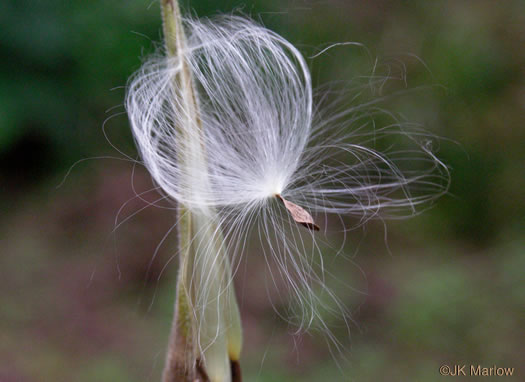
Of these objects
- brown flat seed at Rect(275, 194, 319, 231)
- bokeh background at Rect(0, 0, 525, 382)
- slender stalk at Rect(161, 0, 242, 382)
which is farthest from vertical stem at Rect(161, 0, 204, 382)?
bokeh background at Rect(0, 0, 525, 382)

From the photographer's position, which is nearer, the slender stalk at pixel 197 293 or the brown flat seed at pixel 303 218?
the brown flat seed at pixel 303 218

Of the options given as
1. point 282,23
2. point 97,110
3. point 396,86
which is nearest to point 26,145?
point 97,110

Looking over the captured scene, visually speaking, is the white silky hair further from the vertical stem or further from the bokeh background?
the bokeh background

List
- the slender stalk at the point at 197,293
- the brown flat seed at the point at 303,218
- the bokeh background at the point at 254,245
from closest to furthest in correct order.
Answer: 1. the brown flat seed at the point at 303,218
2. the slender stalk at the point at 197,293
3. the bokeh background at the point at 254,245

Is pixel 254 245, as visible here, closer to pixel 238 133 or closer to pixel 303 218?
pixel 238 133

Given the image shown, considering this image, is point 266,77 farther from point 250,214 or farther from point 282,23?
point 282,23

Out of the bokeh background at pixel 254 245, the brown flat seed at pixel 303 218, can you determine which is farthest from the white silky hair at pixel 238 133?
the bokeh background at pixel 254 245

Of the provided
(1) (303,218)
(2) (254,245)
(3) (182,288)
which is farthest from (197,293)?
(2) (254,245)

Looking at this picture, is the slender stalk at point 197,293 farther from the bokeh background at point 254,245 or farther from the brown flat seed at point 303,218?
the bokeh background at point 254,245
